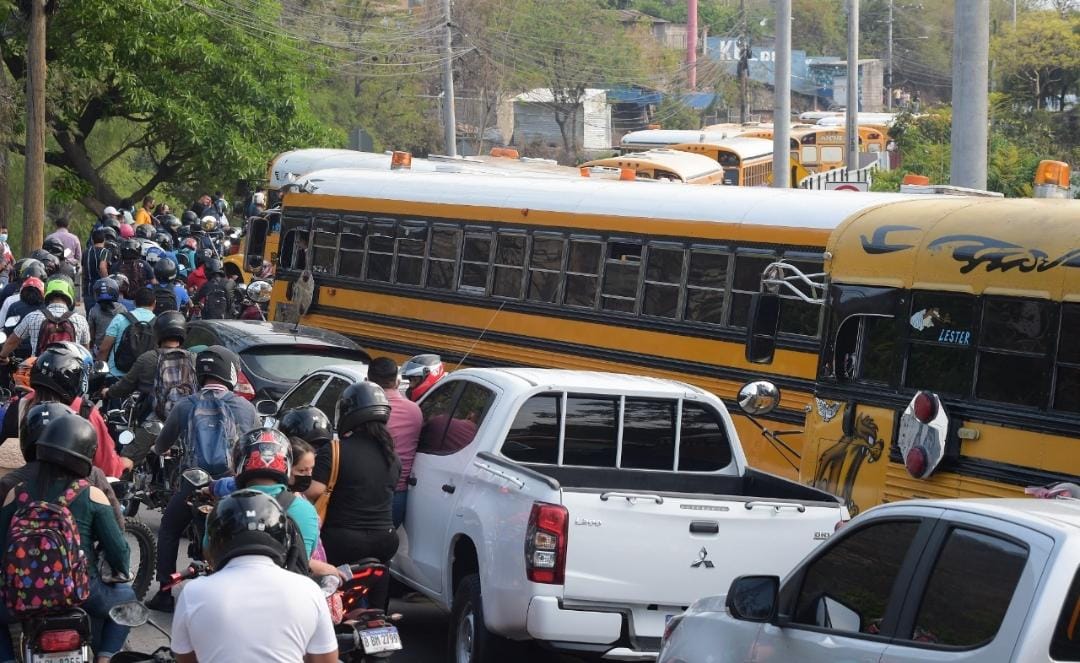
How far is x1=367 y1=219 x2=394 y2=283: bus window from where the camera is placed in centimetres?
2002

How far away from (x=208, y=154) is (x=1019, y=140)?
17731 millimetres

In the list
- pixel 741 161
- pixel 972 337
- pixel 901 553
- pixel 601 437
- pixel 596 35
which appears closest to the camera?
pixel 901 553

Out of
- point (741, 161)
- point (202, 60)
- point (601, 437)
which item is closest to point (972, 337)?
point (601, 437)

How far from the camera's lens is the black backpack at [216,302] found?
63.4 ft

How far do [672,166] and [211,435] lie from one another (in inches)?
898

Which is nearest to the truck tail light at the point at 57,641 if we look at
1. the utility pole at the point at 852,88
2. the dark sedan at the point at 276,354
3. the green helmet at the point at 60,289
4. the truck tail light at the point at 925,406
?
the truck tail light at the point at 925,406

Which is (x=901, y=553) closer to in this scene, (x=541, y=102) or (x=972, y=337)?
(x=972, y=337)

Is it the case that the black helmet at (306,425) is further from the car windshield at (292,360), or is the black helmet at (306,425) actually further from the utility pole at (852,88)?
the utility pole at (852,88)

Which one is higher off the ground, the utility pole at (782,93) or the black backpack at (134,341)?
the utility pole at (782,93)

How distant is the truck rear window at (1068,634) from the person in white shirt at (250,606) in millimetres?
1983

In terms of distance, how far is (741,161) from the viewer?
122 ft

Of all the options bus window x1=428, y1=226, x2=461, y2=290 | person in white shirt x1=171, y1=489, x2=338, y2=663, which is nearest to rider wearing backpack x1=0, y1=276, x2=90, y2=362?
bus window x1=428, y1=226, x2=461, y2=290

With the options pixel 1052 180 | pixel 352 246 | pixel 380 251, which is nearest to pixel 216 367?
pixel 1052 180

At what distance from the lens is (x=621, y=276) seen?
16312 millimetres
